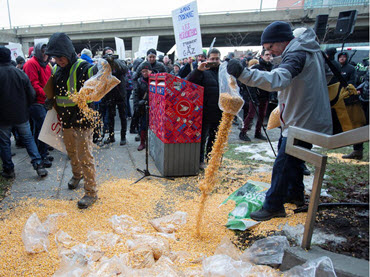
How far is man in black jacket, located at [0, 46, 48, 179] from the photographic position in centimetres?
409

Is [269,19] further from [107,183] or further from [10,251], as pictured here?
[10,251]

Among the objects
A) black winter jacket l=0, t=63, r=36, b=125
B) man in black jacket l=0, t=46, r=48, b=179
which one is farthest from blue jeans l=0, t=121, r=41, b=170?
black winter jacket l=0, t=63, r=36, b=125

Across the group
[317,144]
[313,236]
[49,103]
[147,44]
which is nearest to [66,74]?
[49,103]

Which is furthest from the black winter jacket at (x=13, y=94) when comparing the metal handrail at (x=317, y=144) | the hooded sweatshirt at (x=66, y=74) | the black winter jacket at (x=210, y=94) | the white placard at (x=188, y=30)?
the metal handrail at (x=317, y=144)

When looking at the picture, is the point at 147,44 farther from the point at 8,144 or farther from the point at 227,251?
the point at 227,251

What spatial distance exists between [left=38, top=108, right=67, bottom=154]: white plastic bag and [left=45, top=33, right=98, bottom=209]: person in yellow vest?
0.18m

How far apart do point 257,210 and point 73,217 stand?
211cm

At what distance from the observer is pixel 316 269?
1.78 metres

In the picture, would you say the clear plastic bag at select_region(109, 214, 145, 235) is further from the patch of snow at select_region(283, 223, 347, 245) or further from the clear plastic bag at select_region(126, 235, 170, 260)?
the patch of snow at select_region(283, 223, 347, 245)

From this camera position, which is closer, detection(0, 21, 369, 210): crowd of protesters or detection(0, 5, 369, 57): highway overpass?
detection(0, 21, 369, 210): crowd of protesters

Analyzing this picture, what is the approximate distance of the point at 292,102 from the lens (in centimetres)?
255

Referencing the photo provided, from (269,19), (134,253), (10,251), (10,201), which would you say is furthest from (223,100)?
(269,19)

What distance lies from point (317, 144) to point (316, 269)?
85 cm

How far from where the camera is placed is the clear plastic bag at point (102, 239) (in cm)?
247
